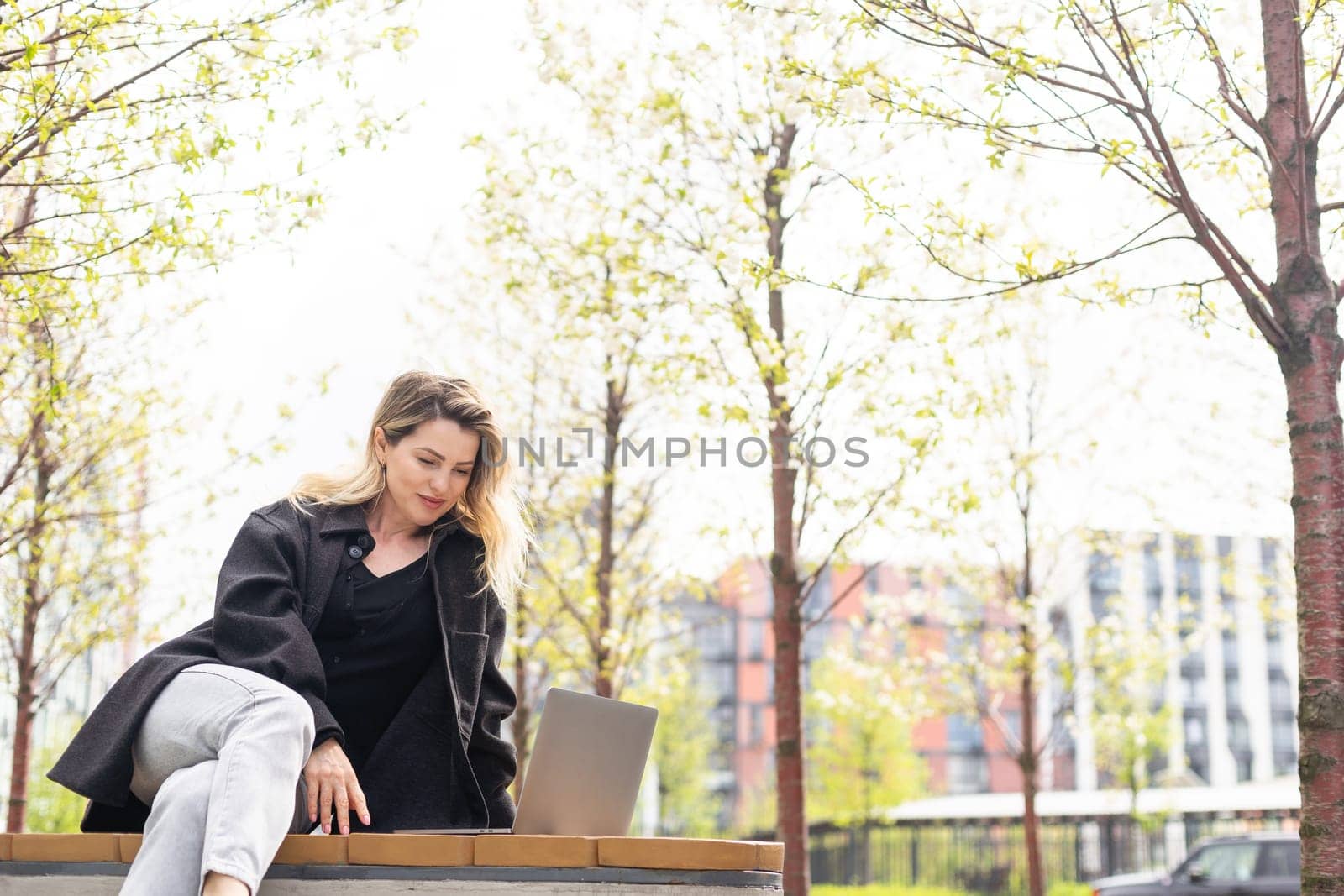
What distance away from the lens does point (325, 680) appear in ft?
10.1

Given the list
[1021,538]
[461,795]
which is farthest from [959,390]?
[461,795]

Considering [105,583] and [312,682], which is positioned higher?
[105,583]

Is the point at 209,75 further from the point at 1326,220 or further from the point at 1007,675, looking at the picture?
the point at 1007,675

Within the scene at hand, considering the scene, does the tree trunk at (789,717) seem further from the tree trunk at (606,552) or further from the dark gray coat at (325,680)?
the dark gray coat at (325,680)

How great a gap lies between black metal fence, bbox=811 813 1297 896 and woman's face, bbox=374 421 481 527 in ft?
56.3

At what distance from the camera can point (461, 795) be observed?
3.38 meters

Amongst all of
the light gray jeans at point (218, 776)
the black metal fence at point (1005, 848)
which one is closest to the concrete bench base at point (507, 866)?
the light gray jeans at point (218, 776)

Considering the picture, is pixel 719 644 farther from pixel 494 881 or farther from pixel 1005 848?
pixel 494 881

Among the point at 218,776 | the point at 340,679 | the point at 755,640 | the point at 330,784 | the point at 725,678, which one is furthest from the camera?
the point at 755,640

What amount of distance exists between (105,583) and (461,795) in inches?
301

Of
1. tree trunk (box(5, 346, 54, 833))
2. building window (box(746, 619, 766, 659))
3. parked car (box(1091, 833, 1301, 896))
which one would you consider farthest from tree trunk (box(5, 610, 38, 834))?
building window (box(746, 619, 766, 659))

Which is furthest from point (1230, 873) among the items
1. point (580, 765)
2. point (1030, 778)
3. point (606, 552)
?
point (580, 765)

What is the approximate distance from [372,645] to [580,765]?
0.66 metres

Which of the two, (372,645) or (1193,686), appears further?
(1193,686)
